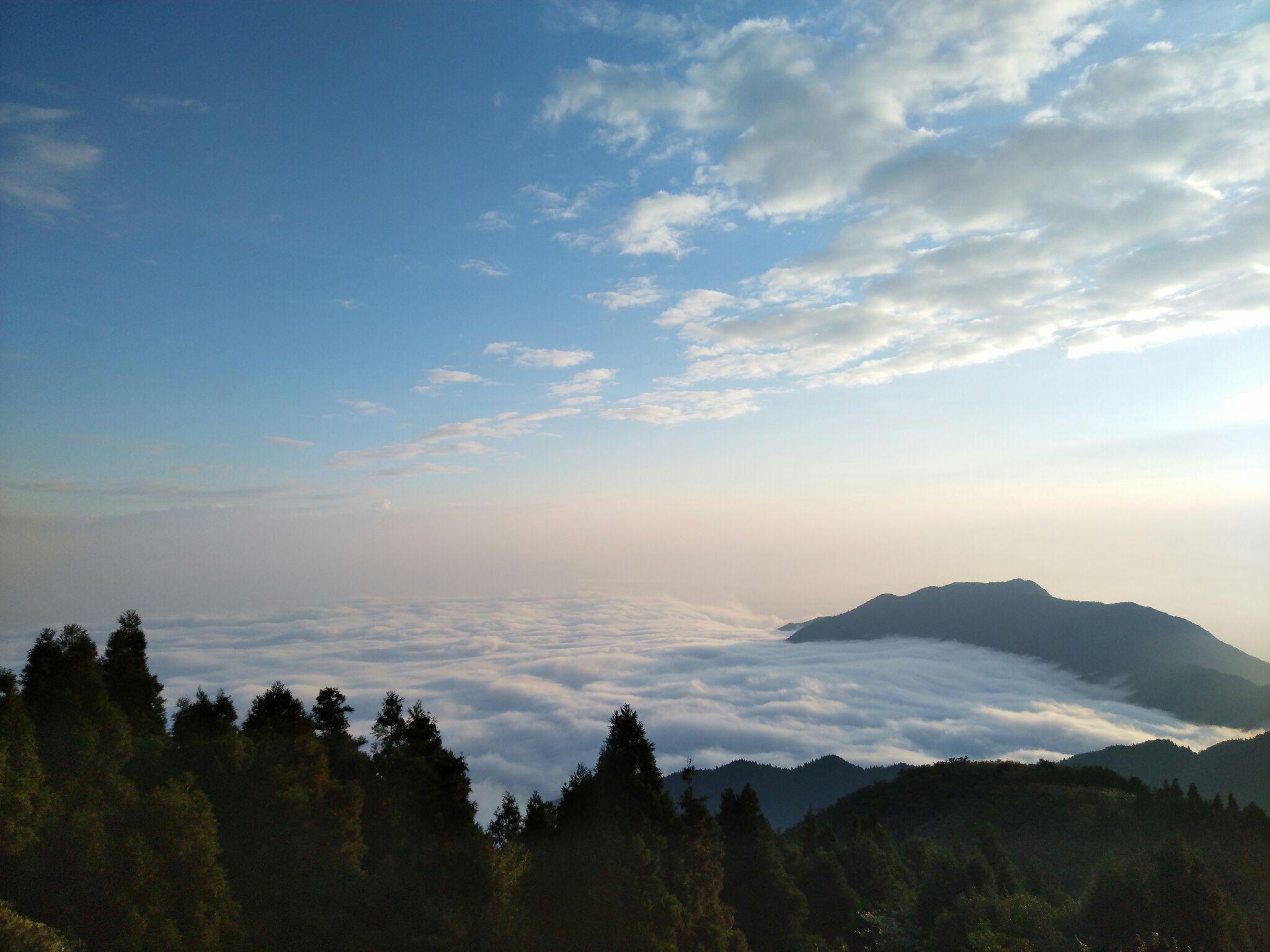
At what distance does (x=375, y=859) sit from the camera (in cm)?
3303

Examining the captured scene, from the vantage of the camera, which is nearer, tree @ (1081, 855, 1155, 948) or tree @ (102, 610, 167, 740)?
tree @ (1081, 855, 1155, 948)

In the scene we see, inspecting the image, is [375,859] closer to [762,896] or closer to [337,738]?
[337,738]

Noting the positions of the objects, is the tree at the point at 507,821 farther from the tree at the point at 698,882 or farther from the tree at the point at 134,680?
the tree at the point at 134,680

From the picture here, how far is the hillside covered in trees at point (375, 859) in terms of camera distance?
891 inches

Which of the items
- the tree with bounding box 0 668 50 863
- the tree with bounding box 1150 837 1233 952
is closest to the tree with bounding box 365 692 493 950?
the tree with bounding box 0 668 50 863

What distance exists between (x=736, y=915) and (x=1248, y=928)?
25.6 meters

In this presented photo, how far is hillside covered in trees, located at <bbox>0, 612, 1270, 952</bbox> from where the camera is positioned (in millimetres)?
22625

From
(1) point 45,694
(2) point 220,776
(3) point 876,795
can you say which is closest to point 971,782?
(3) point 876,795

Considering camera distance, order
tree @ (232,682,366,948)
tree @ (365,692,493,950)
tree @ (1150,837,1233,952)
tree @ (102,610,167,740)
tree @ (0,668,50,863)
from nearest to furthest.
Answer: tree @ (0,668,50,863)
tree @ (365,692,493,950)
tree @ (1150,837,1233,952)
tree @ (232,682,366,948)
tree @ (102,610,167,740)

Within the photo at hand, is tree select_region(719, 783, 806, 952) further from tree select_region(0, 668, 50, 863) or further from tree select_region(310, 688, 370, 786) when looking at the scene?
tree select_region(0, 668, 50, 863)

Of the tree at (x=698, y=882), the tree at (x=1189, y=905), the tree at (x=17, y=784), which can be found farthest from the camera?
the tree at (x=698, y=882)

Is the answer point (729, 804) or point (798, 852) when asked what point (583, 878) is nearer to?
point (729, 804)

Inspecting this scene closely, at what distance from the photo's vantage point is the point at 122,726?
31688 millimetres

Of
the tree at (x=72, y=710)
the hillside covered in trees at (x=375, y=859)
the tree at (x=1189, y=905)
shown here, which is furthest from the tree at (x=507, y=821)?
the tree at (x=1189, y=905)
